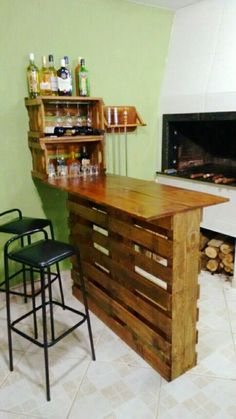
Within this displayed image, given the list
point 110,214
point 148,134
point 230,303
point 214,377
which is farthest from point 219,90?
point 214,377

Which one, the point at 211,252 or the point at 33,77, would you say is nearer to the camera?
the point at 33,77

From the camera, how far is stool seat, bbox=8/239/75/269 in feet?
5.19

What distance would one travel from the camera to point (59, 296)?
8.68ft

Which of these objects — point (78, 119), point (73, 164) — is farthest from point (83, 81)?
point (73, 164)

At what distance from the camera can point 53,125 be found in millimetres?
2555

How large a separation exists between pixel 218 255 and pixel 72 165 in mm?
1478

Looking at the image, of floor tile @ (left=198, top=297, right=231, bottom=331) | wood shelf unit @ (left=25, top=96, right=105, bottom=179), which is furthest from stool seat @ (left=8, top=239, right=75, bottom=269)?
floor tile @ (left=198, top=297, right=231, bottom=331)

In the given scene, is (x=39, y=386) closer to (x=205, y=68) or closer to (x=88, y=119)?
(x=88, y=119)

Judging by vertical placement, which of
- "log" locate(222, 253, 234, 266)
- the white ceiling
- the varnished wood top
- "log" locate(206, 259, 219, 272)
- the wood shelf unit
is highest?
the white ceiling

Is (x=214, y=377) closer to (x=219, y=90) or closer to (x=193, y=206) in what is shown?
(x=193, y=206)

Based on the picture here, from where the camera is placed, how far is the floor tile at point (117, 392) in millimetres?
1590

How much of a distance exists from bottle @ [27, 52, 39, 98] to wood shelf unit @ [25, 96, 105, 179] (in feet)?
0.24

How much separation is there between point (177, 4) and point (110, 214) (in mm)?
2087

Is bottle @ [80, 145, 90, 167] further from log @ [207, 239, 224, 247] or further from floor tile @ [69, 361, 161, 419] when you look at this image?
floor tile @ [69, 361, 161, 419]
